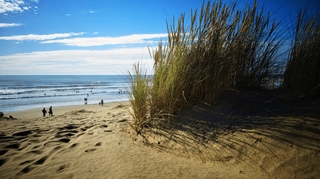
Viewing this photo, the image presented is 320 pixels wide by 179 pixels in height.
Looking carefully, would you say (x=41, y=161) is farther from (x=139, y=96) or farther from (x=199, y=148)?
(x=199, y=148)

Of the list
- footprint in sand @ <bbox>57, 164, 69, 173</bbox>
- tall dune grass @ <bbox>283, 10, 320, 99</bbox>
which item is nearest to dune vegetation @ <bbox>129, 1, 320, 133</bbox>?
tall dune grass @ <bbox>283, 10, 320, 99</bbox>

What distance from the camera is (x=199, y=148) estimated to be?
2162 mm

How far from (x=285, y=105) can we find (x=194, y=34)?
5.75ft

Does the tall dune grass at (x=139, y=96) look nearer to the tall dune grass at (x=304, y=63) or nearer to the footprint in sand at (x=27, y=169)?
the footprint in sand at (x=27, y=169)

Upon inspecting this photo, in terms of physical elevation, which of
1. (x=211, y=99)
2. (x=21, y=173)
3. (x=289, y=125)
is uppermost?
(x=211, y=99)

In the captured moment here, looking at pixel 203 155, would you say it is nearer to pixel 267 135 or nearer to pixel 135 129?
pixel 267 135

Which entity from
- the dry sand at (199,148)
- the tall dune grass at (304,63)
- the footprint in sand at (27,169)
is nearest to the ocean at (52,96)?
the dry sand at (199,148)

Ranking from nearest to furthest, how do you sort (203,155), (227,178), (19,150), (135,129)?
(227,178) < (203,155) < (19,150) < (135,129)

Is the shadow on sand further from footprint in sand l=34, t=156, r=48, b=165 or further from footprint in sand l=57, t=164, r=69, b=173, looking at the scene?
footprint in sand l=34, t=156, r=48, b=165

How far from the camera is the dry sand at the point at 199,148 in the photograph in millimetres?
1718

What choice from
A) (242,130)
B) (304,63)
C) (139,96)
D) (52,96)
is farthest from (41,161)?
(52,96)

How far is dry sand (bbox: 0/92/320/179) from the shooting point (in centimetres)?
172

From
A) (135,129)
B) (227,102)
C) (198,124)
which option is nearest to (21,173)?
(135,129)

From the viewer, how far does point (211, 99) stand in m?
2.95
